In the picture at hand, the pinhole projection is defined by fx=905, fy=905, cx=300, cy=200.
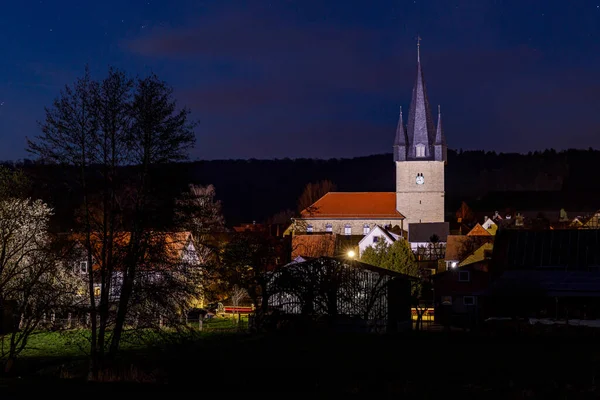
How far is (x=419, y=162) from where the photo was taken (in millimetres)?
100000

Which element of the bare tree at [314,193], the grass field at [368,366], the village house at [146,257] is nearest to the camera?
the grass field at [368,366]

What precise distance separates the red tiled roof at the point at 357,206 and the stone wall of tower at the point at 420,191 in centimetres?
136

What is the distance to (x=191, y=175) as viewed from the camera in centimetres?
2461

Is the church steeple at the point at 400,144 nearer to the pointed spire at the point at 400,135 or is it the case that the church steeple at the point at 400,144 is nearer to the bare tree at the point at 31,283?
the pointed spire at the point at 400,135

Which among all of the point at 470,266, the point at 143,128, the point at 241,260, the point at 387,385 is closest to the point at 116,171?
the point at 143,128

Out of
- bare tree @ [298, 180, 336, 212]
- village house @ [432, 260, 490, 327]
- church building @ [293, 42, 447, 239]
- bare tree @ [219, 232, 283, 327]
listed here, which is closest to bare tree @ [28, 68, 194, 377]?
bare tree @ [219, 232, 283, 327]

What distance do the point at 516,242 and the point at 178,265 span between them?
29395 mm

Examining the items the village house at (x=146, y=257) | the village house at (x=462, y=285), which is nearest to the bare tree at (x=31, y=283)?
the village house at (x=146, y=257)

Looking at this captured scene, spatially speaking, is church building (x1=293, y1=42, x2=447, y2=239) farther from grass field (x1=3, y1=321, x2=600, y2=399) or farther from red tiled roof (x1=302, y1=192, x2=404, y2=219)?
grass field (x1=3, y1=321, x2=600, y2=399)

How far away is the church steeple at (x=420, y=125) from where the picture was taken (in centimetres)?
10025

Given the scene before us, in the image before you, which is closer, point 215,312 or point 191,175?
point 191,175

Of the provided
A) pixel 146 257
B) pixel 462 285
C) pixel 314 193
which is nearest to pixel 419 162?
pixel 314 193

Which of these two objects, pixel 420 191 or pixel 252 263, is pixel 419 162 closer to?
pixel 420 191

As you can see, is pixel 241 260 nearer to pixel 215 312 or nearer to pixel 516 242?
pixel 215 312
